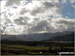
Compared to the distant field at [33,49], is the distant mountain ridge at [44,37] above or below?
above

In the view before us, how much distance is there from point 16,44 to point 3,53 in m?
0.31

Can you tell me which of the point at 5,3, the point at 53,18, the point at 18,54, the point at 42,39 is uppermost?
the point at 5,3

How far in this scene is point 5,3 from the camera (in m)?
3.35

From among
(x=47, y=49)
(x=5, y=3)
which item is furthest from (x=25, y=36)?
(x=5, y=3)

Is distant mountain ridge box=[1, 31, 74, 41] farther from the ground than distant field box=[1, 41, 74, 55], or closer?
farther from the ground

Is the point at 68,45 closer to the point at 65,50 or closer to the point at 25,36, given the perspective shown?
the point at 65,50

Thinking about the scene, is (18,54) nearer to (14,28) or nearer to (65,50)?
(14,28)

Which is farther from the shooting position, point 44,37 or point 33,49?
point 33,49

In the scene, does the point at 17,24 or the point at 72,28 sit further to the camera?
the point at 17,24

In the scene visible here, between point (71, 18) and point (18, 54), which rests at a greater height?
point (71, 18)

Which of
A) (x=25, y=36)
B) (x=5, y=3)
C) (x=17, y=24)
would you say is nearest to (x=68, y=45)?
(x=25, y=36)

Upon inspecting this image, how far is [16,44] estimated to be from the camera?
11.1 feet

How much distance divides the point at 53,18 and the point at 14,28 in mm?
810

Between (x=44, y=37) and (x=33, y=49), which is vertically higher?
(x=44, y=37)
